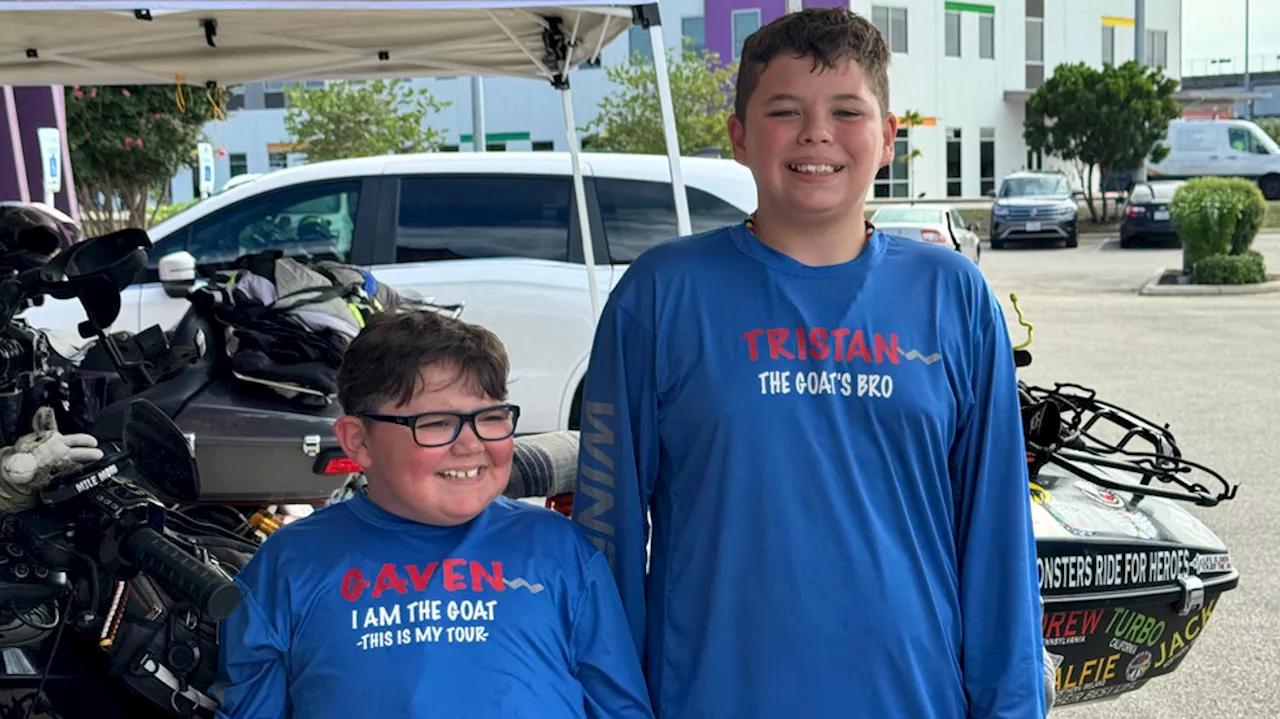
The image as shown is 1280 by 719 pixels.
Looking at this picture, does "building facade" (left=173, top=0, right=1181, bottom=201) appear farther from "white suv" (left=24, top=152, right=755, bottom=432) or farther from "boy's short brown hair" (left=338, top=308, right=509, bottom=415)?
"boy's short brown hair" (left=338, top=308, right=509, bottom=415)

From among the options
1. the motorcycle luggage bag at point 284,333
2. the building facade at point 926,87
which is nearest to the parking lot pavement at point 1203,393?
the motorcycle luggage bag at point 284,333

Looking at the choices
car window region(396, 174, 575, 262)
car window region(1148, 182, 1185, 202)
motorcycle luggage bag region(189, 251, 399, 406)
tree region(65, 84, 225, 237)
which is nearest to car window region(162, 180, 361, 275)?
car window region(396, 174, 575, 262)

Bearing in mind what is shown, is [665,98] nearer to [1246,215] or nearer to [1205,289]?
[1205,289]

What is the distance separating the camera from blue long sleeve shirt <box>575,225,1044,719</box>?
205cm

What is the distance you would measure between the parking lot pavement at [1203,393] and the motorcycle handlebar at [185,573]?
142 inches

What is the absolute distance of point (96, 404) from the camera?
9.93ft

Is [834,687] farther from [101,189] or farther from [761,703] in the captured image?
[101,189]

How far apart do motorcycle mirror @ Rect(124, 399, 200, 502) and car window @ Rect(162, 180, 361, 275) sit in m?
5.51

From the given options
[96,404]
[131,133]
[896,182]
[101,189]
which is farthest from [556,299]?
[896,182]

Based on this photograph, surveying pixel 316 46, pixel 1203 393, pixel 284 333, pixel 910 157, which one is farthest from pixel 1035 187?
pixel 284 333

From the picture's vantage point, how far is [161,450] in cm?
218

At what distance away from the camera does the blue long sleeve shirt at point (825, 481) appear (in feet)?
6.73

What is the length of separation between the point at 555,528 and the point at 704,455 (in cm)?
28

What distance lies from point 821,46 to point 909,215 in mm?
22247
